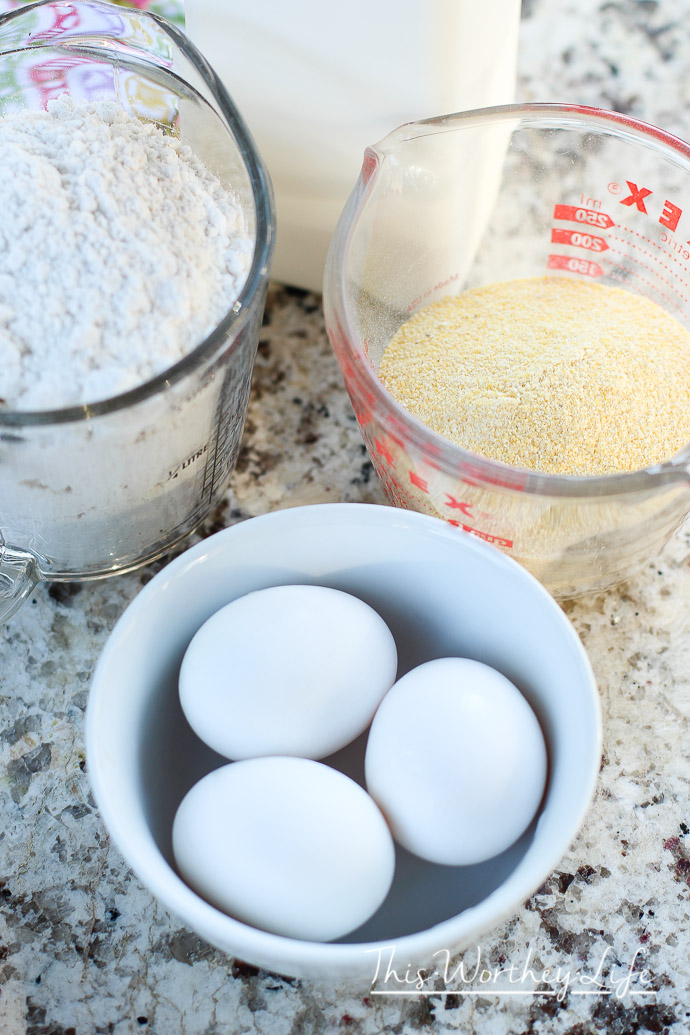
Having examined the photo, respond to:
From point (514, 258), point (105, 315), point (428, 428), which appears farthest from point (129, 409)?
point (514, 258)

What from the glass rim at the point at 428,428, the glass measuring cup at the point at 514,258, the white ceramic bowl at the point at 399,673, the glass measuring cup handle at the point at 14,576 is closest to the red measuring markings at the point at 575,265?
the glass measuring cup at the point at 514,258

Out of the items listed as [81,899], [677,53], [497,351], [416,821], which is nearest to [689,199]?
[497,351]

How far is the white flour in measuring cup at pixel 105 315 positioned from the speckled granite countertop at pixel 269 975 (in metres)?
0.11

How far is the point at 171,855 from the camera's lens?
1.54 feet

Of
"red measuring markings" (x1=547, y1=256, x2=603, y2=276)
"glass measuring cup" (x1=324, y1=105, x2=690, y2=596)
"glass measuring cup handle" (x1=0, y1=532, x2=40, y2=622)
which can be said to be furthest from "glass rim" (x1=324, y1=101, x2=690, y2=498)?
"glass measuring cup handle" (x1=0, y1=532, x2=40, y2=622)

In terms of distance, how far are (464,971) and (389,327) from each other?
435 mm

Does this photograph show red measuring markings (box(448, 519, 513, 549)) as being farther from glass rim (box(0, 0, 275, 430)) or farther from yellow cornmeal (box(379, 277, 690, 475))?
glass rim (box(0, 0, 275, 430))

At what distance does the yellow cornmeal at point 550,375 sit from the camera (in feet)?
1.97

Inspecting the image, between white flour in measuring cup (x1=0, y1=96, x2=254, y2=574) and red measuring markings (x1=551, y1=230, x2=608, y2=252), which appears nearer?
white flour in measuring cup (x1=0, y1=96, x2=254, y2=574)

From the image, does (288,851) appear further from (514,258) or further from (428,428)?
(514,258)

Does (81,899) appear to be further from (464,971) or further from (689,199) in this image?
(689,199)

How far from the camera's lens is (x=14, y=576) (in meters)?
0.55

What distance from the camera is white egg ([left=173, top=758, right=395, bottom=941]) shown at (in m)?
0.42

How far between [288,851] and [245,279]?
31 centimetres
